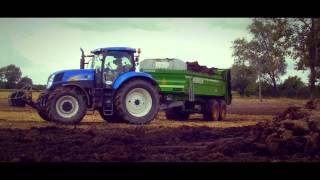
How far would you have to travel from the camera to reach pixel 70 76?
908 cm

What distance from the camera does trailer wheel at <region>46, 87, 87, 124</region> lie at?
8828 mm

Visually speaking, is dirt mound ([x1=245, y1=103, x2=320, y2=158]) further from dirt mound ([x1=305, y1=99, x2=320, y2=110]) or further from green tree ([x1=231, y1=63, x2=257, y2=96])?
green tree ([x1=231, y1=63, x2=257, y2=96])

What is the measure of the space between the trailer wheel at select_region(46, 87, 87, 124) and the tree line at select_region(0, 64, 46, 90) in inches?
12.8

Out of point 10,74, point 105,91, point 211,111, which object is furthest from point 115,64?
point 211,111

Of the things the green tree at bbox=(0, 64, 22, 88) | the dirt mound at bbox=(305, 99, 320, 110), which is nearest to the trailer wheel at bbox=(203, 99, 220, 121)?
the dirt mound at bbox=(305, 99, 320, 110)

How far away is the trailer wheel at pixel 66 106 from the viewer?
29.0 ft

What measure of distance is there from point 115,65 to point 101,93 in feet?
1.74

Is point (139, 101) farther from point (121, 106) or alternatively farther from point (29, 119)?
point (29, 119)

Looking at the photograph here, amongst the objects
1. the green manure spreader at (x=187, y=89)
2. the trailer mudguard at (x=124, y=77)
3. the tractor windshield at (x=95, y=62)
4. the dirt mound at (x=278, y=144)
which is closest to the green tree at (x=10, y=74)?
the tractor windshield at (x=95, y=62)

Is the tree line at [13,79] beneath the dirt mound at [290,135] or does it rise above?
above

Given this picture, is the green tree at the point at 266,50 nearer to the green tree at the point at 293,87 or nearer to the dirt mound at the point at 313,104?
the green tree at the point at 293,87
